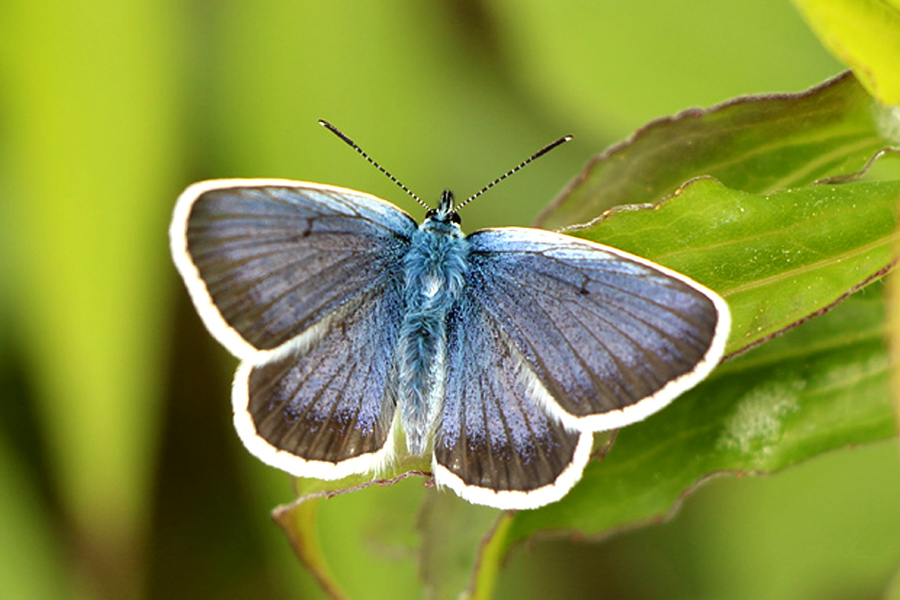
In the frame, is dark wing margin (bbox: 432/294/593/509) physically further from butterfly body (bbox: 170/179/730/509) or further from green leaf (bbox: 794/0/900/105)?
green leaf (bbox: 794/0/900/105)

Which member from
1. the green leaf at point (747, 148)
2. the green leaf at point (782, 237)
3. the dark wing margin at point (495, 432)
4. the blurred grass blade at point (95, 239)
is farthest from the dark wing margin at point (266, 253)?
the blurred grass blade at point (95, 239)

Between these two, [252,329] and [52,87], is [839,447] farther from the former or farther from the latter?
[52,87]

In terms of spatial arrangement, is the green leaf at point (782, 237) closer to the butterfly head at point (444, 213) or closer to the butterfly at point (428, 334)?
the butterfly at point (428, 334)

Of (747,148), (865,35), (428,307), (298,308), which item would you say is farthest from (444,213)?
(865,35)

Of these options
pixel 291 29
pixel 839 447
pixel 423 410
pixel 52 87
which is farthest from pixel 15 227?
pixel 839 447

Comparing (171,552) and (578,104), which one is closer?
(578,104)

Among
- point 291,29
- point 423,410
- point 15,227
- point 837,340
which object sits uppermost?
point 291,29
